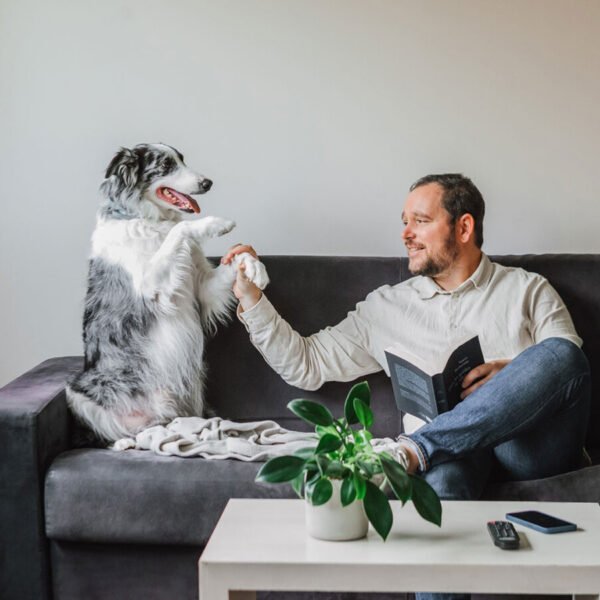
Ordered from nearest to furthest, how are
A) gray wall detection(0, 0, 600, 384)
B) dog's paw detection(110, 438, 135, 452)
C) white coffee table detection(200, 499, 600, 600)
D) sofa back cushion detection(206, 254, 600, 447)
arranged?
white coffee table detection(200, 499, 600, 600)
dog's paw detection(110, 438, 135, 452)
sofa back cushion detection(206, 254, 600, 447)
gray wall detection(0, 0, 600, 384)

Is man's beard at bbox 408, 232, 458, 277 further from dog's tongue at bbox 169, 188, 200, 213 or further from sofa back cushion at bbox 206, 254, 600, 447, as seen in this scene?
dog's tongue at bbox 169, 188, 200, 213

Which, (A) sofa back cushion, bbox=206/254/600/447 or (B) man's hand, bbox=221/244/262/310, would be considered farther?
(A) sofa back cushion, bbox=206/254/600/447

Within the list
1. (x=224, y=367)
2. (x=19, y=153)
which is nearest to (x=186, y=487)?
(x=224, y=367)

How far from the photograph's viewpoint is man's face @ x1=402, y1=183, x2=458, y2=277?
2.50 m

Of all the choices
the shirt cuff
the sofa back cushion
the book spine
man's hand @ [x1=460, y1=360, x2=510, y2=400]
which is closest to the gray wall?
the sofa back cushion

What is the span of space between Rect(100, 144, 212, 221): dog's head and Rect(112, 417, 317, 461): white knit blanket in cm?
58

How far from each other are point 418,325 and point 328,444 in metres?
1.08

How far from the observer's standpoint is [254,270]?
2438mm

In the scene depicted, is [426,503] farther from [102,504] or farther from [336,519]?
[102,504]

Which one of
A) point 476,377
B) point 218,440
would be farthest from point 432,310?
point 218,440

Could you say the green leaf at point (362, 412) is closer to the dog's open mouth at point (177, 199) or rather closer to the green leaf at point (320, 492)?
the green leaf at point (320, 492)

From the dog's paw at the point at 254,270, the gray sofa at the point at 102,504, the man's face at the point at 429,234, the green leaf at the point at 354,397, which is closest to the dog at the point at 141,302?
the dog's paw at the point at 254,270

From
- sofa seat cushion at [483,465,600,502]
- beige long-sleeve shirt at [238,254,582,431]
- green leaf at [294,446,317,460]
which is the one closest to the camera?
green leaf at [294,446,317,460]

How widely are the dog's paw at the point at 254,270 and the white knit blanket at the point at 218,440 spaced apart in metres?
0.37
